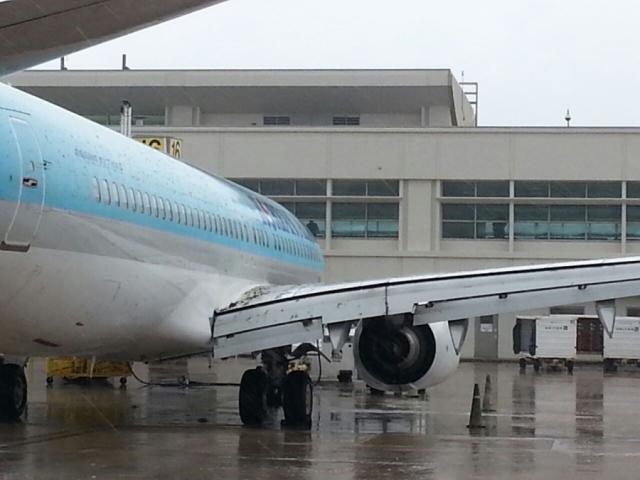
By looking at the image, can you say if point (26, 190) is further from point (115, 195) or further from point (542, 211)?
point (542, 211)

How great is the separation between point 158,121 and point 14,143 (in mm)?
38529

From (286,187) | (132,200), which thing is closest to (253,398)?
(132,200)

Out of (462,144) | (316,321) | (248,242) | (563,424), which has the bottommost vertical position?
(563,424)

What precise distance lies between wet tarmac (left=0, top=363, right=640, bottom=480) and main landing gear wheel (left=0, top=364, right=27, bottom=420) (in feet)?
1.18

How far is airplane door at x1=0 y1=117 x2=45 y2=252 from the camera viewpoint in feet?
36.5

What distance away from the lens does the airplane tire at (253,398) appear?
16.8 meters

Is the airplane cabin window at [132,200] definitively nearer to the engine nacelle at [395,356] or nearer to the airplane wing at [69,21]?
the engine nacelle at [395,356]

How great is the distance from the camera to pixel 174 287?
49.0ft

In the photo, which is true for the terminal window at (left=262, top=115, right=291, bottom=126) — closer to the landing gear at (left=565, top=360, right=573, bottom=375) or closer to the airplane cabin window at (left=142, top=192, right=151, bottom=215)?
the landing gear at (left=565, top=360, right=573, bottom=375)

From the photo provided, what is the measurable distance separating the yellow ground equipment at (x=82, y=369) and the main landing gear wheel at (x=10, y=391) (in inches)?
224

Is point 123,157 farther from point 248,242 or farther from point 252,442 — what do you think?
point 248,242

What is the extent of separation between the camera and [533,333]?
4009cm

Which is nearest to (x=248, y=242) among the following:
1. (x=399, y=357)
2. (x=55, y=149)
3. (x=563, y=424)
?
(x=399, y=357)

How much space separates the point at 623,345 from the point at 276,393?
2448 cm
